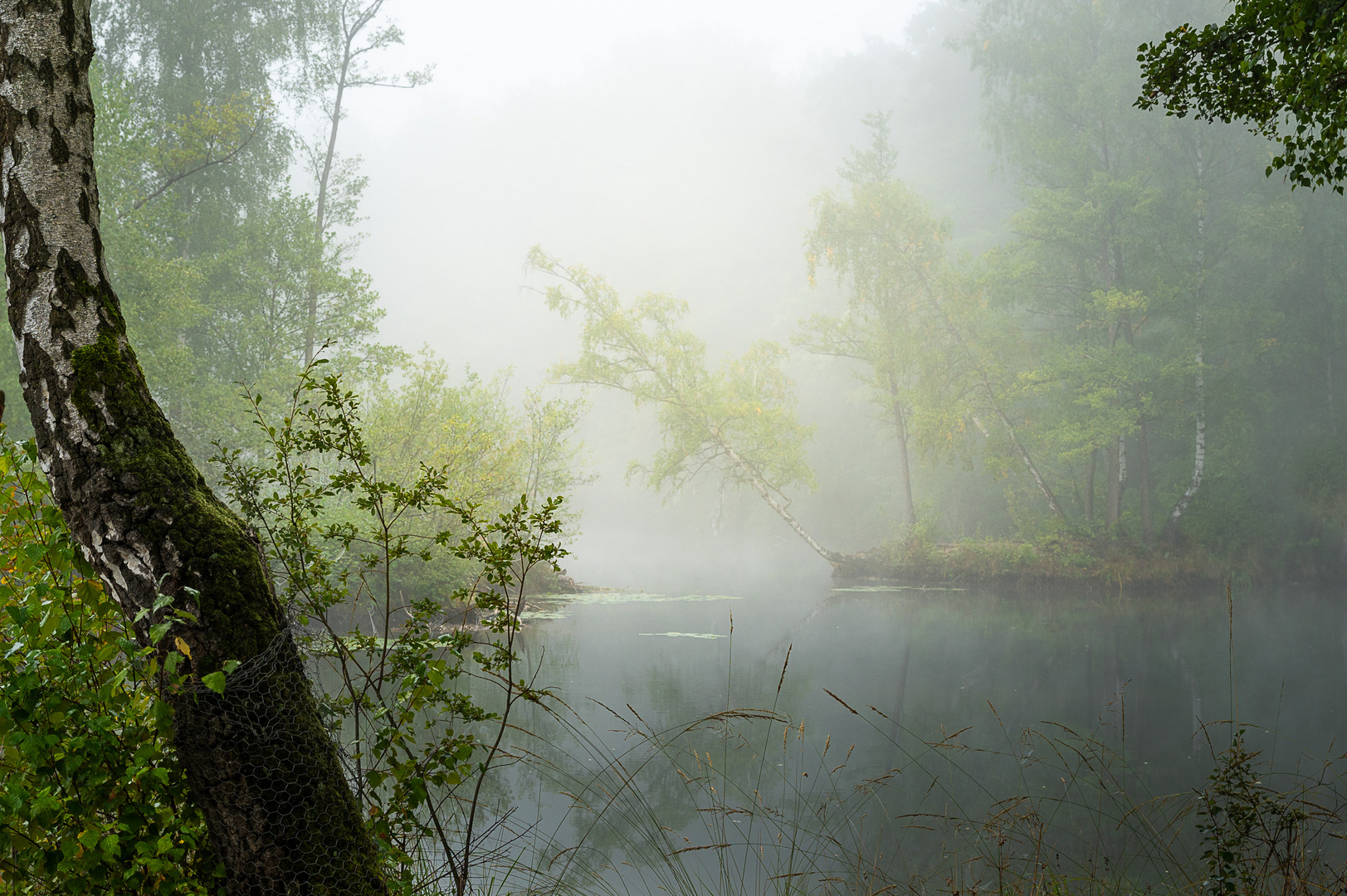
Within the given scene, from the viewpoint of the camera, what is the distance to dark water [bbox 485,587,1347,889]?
449 centimetres

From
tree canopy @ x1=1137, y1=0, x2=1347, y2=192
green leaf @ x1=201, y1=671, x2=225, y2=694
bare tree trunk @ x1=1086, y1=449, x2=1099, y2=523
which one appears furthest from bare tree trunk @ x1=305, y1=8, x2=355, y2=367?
bare tree trunk @ x1=1086, y1=449, x2=1099, y2=523

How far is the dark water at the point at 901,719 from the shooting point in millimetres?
4488

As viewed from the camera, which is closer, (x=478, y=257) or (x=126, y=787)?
(x=126, y=787)

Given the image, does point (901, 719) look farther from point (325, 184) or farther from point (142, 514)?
point (325, 184)

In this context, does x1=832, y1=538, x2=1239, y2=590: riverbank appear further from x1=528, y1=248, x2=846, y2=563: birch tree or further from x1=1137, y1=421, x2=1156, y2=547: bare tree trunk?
x1=528, y1=248, x2=846, y2=563: birch tree

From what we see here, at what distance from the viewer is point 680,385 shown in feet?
65.5

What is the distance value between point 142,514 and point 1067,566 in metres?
17.4

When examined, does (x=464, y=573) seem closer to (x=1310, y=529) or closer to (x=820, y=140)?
(x=1310, y=529)

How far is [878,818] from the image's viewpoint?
4.86 meters

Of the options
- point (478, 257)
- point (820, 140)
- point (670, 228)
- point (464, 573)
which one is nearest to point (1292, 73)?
point (464, 573)

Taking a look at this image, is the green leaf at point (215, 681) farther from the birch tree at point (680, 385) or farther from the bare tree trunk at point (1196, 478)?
the bare tree trunk at point (1196, 478)

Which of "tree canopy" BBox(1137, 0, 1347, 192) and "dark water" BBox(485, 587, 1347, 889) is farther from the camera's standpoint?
"dark water" BBox(485, 587, 1347, 889)

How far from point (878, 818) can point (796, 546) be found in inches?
1027

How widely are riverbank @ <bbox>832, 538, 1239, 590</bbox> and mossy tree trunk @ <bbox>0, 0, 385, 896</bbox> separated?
55.2 feet
